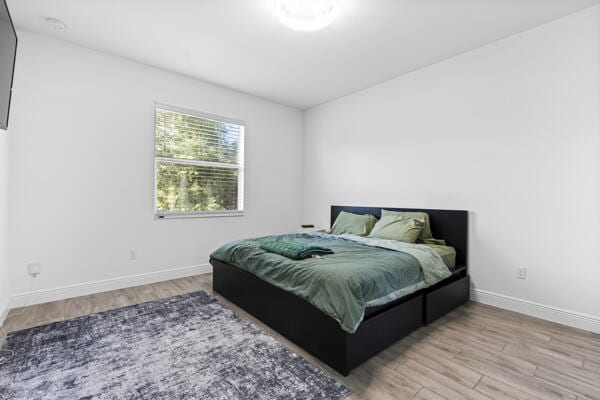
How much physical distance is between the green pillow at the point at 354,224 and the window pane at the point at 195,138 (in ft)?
6.00

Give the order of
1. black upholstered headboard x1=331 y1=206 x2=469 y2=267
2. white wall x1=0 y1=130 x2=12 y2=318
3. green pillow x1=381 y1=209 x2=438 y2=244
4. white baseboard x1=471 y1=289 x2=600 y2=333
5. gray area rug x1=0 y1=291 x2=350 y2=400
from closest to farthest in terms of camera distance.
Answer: gray area rug x1=0 y1=291 x2=350 y2=400
white baseboard x1=471 y1=289 x2=600 y2=333
white wall x1=0 y1=130 x2=12 y2=318
black upholstered headboard x1=331 y1=206 x2=469 y2=267
green pillow x1=381 y1=209 x2=438 y2=244

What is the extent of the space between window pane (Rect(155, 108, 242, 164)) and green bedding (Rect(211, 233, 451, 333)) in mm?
1585

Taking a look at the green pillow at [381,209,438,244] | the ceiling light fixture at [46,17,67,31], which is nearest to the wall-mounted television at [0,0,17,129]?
the ceiling light fixture at [46,17,67,31]

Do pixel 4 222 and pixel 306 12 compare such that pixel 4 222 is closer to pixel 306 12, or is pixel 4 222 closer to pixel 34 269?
pixel 34 269

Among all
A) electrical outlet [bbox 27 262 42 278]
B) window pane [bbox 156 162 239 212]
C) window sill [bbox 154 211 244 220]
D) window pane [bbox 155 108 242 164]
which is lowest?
electrical outlet [bbox 27 262 42 278]

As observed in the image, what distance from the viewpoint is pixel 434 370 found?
1.74 meters

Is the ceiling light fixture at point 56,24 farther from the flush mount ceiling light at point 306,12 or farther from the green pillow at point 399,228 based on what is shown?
the green pillow at point 399,228

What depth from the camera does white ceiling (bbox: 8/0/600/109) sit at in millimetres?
2336

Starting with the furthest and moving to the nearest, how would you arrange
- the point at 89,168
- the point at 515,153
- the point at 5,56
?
1. the point at 89,168
2. the point at 515,153
3. the point at 5,56

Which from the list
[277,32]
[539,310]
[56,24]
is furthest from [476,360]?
[56,24]

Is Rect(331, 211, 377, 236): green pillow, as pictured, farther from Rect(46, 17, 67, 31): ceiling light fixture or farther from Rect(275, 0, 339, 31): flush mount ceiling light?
Rect(46, 17, 67, 31): ceiling light fixture

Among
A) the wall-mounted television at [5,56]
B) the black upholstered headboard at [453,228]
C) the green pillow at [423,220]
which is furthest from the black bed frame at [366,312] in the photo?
the wall-mounted television at [5,56]

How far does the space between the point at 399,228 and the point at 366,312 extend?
152 cm

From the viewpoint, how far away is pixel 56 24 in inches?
102
